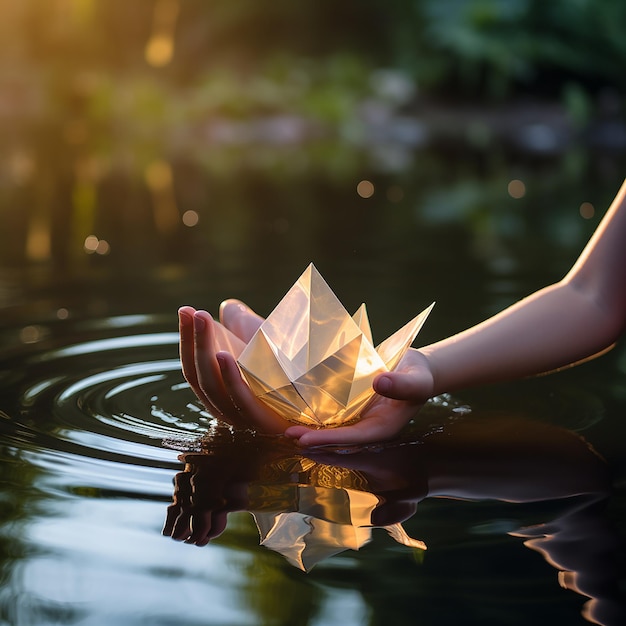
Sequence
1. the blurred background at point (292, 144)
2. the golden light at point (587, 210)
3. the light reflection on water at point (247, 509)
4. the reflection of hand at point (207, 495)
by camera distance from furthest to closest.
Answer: the golden light at point (587, 210)
the blurred background at point (292, 144)
the reflection of hand at point (207, 495)
the light reflection on water at point (247, 509)

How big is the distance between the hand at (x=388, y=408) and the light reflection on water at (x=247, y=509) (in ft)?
0.07

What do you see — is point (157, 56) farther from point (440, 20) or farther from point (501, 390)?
point (501, 390)

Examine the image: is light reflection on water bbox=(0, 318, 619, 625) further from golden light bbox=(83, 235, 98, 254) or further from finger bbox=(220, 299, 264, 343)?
golden light bbox=(83, 235, 98, 254)

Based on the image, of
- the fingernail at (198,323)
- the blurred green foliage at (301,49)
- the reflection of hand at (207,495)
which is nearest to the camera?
the reflection of hand at (207,495)

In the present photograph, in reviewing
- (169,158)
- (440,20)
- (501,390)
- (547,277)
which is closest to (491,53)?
(440,20)

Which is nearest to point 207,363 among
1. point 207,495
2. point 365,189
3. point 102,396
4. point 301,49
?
point 207,495

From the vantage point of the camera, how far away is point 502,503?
94 centimetres

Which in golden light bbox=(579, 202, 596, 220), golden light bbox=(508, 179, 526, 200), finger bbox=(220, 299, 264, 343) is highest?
golden light bbox=(508, 179, 526, 200)

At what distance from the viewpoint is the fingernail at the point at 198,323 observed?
3.27 ft

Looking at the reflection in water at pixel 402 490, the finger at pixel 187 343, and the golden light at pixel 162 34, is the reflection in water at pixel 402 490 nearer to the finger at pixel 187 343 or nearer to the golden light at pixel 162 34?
the finger at pixel 187 343

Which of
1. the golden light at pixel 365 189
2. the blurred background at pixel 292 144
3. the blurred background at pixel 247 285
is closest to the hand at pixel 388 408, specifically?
the blurred background at pixel 247 285

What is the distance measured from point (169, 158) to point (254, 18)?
23.1ft

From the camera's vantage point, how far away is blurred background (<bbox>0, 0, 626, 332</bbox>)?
264 centimetres

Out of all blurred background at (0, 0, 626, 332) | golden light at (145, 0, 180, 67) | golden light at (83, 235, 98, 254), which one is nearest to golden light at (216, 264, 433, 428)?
blurred background at (0, 0, 626, 332)
